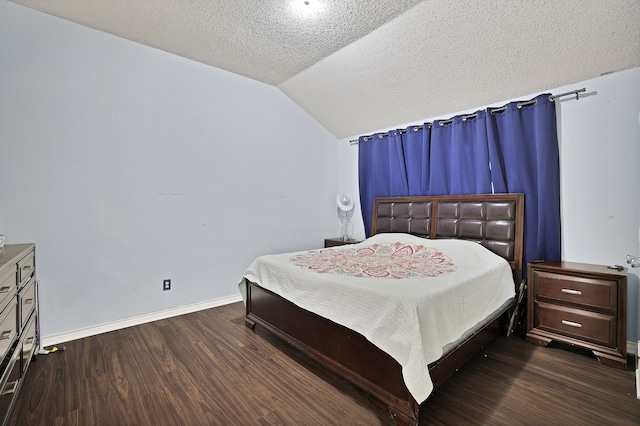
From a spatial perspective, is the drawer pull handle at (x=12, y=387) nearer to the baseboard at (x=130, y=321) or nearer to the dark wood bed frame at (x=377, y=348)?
the baseboard at (x=130, y=321)

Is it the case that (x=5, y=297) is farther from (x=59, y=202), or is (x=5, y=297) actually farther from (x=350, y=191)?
(x=350, y=191)

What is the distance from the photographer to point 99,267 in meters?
2.84

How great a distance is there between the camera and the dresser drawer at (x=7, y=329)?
146 cm

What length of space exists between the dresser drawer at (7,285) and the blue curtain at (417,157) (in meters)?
3.75

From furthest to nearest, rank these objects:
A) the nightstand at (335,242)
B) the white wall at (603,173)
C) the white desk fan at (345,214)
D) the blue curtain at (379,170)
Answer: the white desk fan at (345,214) → the nightstand at (335,242) → the blue curtain at (379,170) → the white wall at (603,173)

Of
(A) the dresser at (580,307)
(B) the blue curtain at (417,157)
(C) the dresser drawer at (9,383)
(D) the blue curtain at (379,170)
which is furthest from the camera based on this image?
(D) the blue curtain at (379,170)

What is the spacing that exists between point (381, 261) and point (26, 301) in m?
2.67

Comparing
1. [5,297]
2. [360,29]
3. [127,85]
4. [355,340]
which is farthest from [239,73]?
[355,340]

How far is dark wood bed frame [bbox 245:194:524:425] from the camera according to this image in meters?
1.72

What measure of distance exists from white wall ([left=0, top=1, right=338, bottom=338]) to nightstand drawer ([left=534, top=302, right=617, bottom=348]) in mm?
2980

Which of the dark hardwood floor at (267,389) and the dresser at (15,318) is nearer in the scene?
the dresser at (15,318)

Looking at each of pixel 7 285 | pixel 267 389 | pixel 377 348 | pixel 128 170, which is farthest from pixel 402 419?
pixel 128 170

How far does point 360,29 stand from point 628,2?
1879mm

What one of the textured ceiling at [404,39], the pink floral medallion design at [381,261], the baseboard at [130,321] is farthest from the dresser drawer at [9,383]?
the textured ceiling at [404,39]
